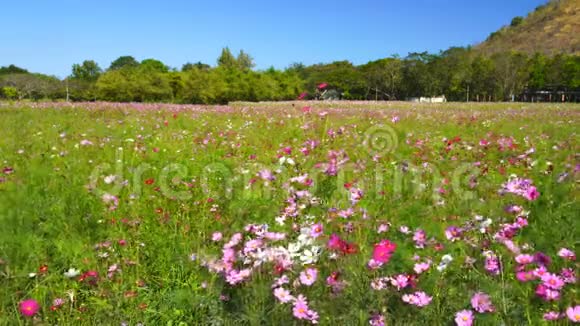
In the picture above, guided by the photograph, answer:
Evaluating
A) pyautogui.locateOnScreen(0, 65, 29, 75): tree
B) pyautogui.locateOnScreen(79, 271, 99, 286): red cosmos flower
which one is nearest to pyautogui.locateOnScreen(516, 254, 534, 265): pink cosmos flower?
pyautogui.locateOnScreen(79, 271, 99, 286): red cosmos flower

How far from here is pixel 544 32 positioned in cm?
12694

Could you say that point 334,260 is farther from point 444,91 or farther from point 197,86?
point 444,91

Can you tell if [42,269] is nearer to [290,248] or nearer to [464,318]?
[290,248]

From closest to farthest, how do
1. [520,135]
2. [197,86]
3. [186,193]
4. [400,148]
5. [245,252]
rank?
[245,252] < [186,193] < [400,148] < [520,135] < [197,86]

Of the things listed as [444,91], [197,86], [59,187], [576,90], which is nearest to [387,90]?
[444,91]

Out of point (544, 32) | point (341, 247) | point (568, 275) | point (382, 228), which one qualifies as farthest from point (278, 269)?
point (544, 32)

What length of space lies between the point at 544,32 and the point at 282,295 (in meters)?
153

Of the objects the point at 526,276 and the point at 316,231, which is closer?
the point at 526,276

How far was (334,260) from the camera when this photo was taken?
6.13ft

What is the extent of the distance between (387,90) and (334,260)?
79.2 m

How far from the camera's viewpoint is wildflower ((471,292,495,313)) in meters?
1.48

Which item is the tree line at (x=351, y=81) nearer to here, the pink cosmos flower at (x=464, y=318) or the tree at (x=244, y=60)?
the tree at (x=244, y=60)

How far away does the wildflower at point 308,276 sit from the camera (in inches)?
61.1

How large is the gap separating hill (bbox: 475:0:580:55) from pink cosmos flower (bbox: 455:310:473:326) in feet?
392
